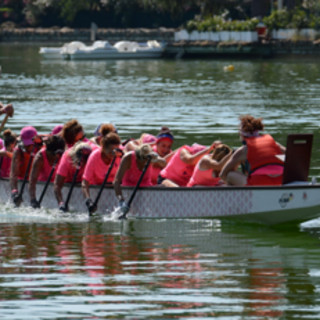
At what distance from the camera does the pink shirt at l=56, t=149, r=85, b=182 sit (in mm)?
17078

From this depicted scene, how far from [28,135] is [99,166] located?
65.1 inches

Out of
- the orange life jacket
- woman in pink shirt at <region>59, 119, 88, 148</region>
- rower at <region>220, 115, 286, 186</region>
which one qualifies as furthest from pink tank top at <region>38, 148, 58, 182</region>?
the orange life jacket

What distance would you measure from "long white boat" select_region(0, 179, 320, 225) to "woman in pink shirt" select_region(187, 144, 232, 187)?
9.7 inches

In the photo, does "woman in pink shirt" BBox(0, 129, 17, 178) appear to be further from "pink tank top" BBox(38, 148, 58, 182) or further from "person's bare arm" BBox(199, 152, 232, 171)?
"person's bare arm" BBox(199, 152, 232, 171)

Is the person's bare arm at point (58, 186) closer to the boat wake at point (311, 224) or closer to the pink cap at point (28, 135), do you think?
the pink cap at point (28, 135)

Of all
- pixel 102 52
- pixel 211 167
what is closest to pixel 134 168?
pixel 211 167

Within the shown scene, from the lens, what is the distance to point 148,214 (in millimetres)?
16797

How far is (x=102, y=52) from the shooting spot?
82812 millimetres

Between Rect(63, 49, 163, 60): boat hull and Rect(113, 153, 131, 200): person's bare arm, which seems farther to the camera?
Rect(63, 49, 163, 60): boat hull

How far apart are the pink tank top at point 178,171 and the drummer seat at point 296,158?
1.76 metres

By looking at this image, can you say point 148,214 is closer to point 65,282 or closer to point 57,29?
point 65,282

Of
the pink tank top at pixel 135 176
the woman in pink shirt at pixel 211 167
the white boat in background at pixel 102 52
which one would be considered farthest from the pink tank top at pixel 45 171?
the white boat in background at pixel 102 52

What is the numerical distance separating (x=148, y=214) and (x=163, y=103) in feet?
87.0

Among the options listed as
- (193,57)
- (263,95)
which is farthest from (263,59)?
(263,95)
